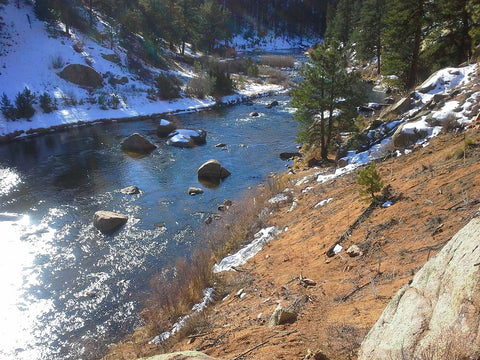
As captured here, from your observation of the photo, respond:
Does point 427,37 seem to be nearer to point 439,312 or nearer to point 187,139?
point 187,139

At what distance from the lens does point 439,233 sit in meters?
6.27

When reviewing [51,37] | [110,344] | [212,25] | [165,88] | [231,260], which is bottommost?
[110,344]

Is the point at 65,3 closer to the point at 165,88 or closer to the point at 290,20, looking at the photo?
the point at 165,88

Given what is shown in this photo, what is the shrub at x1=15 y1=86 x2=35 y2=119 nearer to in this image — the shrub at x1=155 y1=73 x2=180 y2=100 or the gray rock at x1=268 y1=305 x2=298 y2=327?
the shrub at x1=155 y1=73 x2=180 y2=100

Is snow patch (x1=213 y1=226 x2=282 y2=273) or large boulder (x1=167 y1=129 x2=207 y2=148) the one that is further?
large boulder (x1=167 y1=129 x2=207 y2=148)

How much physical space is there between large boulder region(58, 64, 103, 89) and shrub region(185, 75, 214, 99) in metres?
10.4

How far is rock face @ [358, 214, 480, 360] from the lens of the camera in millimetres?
2660

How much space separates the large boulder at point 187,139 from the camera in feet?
87.8

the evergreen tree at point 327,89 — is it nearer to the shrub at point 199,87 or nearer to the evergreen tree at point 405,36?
the evergreen tree at point 405,36

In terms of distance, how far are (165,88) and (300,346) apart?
39.2 meters

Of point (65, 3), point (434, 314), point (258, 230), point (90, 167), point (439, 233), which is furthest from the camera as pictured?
point (65, 3)

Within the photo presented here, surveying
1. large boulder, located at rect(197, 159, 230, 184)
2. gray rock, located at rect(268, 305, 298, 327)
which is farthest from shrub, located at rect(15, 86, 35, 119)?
gray rock, located at rect(268, 305, 298, 327)

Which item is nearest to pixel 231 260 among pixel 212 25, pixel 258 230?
pixel 258 230

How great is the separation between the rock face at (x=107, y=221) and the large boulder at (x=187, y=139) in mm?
12053
